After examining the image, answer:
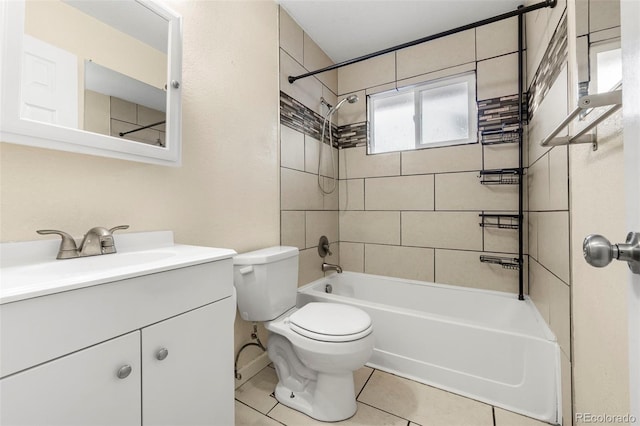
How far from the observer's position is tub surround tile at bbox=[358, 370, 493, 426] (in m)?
1.31

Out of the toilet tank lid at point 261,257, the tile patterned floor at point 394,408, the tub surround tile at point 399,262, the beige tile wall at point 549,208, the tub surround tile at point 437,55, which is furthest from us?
the tub surround tile at point 399,262

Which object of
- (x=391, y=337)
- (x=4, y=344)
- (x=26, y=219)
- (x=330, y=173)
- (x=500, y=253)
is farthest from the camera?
(x=330, y=173)

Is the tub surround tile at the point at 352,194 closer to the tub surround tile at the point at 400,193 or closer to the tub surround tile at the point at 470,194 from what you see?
the tub surround tile at the point at 400,193

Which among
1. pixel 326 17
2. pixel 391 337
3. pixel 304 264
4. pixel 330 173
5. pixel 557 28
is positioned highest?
pixel 326 17

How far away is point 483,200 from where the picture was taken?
204 cm

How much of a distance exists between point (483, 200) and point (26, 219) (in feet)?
8.11

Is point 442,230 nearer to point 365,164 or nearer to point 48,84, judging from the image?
point 365,164

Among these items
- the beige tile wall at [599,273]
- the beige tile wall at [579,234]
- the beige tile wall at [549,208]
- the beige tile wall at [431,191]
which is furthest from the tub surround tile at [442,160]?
the beige tile wall at [599,273]

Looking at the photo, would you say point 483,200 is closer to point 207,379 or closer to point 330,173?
point 330,173

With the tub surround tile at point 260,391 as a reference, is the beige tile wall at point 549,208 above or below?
above

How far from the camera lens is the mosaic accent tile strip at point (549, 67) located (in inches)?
47.3

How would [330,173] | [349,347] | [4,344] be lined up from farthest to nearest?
[330,173] → [349,347] → [4,344]

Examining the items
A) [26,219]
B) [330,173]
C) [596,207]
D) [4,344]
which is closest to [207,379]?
[4,344]

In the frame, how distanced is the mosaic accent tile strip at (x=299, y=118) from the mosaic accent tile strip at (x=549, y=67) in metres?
1.52
